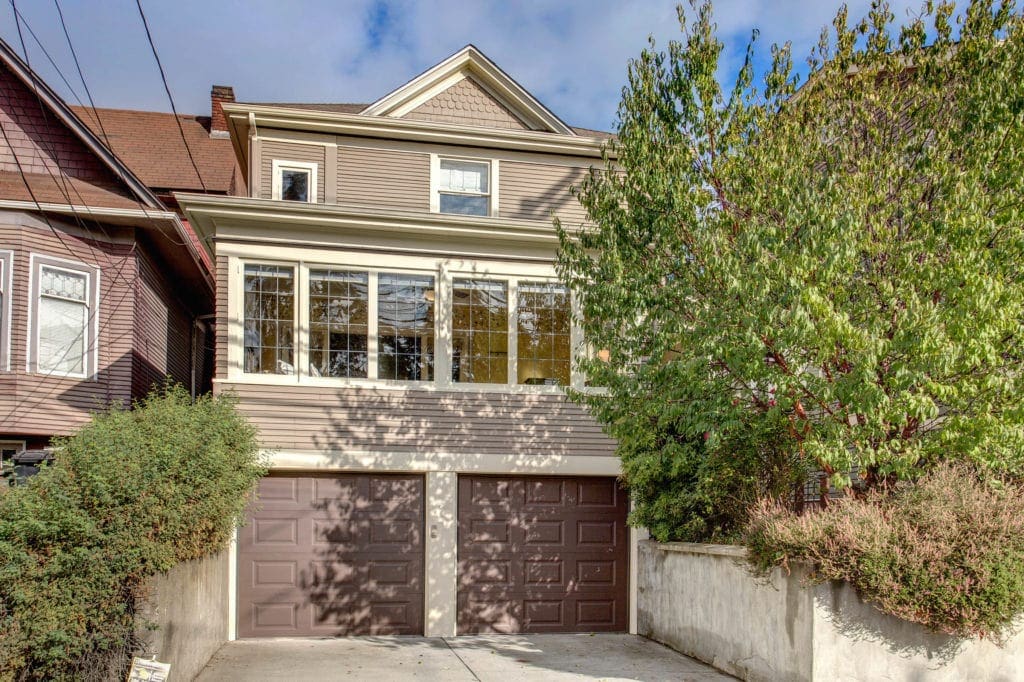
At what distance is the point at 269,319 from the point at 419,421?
7.41ft

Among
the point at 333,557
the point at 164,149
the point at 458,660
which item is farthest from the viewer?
the point at 164,149

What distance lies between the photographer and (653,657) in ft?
30.6

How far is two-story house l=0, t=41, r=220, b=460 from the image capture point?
1123 cm

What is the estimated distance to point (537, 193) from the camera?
488 inches

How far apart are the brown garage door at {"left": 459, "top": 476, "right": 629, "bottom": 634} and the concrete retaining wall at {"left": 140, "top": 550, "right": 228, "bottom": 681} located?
305cm

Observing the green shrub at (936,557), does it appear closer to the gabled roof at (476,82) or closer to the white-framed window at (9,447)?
the gabled roof at (476,82)

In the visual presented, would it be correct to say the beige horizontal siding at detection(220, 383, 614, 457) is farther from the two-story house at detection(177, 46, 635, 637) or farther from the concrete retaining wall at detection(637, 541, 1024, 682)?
the concrete retaining wall at detection(637, 541, 1024, 682)

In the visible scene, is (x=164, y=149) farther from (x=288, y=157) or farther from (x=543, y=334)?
(x=543, y=334)

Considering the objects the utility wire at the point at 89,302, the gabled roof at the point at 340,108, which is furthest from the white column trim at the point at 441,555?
the gabled roof at the point at 340,108

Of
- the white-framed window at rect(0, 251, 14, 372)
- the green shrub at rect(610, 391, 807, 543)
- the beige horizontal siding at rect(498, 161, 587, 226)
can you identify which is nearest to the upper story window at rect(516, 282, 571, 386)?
the beige horizontal siding at rect(498, 161, 587, 226)

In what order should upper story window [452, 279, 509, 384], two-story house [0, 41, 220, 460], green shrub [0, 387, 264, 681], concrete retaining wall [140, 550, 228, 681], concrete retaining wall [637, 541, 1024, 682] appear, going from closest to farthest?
green shrub [0, 387, 264, 681], concrete retaining wall [140, 550, 228, 681], concrete retaining wall [637, 541, 1024, 682], upper story window [452, 279, 509, 384], two-story house [0, 41, 220, 460]

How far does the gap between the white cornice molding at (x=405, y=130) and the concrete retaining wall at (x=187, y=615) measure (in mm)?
→ 5755

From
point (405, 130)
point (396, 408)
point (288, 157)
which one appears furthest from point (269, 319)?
point (405, 130)

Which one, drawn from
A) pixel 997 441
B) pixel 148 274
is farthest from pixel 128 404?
pixel 997 441
